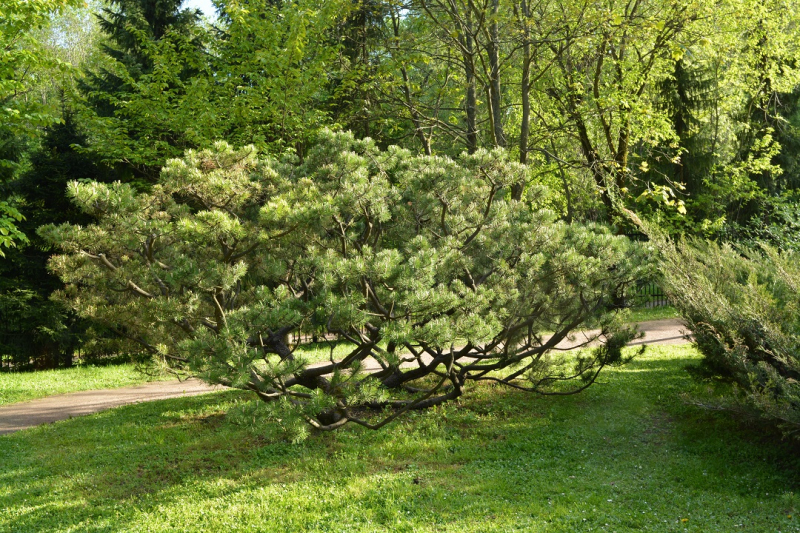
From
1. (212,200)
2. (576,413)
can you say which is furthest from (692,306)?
Answer: (212,200)

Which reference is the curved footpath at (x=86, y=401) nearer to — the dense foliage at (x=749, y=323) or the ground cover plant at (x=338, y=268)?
the dense foliage at (x=749, y=323)

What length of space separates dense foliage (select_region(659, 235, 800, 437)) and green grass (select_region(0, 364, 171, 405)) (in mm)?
8747

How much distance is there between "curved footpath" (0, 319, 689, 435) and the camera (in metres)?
9.64

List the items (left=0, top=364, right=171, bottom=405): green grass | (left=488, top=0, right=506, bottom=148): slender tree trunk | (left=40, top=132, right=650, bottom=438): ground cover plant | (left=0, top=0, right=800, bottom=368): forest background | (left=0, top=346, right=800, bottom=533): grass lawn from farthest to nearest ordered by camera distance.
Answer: (left=0, top=364, right=171, bottom=405): green grass
(left=0, top=0, right=800, bottom=368): forest background
(left=488, top=0, right=506, bottom=148): slender tree trunk
(left=40, top=132, right=650, bottom=438): ground cover plant
(left=0, top=346, right=800, bottom=533): grass lawn

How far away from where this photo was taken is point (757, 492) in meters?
5.89

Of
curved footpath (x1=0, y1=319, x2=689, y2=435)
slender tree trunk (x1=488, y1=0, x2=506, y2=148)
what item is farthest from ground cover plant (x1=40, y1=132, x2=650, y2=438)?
slender tree trunk (x1=488, y1=0, x2=506, y2=148)

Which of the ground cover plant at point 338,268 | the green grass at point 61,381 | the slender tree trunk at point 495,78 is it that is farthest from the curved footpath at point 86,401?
the slender tree trunk at point 495,78

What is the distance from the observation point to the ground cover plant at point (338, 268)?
5707 millimetres

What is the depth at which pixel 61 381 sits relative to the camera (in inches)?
500

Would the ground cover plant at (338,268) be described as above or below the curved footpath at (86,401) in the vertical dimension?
above

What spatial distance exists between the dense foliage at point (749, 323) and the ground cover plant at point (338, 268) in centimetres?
73

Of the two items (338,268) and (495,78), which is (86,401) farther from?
(495,78)

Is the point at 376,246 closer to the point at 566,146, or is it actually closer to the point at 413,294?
the point at 413,294

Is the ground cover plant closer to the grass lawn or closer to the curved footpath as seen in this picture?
the grass lawn
